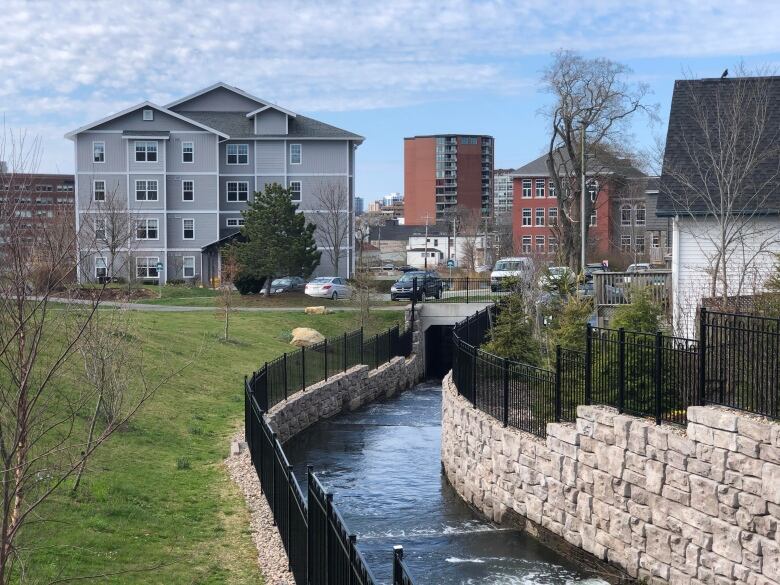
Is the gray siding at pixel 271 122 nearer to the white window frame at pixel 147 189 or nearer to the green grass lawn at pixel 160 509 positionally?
the white window frame at pixel 147 189

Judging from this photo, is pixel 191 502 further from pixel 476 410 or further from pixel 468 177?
pixel 468 177

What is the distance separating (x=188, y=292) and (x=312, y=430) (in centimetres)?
2726

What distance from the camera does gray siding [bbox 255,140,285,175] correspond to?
211ft

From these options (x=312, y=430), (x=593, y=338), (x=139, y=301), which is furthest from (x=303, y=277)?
(x=593, y=338)

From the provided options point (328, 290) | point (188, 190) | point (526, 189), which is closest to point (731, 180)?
point (328, 290)

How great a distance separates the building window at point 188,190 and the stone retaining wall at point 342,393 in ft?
92.4

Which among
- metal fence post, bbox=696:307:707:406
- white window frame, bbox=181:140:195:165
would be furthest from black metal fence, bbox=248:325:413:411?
white window frame, bbox=181:140:195:165

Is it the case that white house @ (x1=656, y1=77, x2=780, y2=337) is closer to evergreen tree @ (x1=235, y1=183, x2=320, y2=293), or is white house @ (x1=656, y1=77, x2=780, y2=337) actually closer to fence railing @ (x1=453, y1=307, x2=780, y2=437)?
fence railing @ (x1=453, y1=307, x2=780, y2=437)

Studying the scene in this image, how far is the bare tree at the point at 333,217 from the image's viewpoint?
63.3 m

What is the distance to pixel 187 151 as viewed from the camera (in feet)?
202

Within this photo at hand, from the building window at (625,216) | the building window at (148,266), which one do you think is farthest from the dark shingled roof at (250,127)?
the building window at (625,216)

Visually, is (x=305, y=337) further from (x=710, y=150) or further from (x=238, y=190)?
(x=238, y=190)

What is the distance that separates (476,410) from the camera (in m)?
19.0

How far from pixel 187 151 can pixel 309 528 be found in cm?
5438
